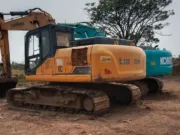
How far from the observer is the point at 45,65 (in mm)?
10141

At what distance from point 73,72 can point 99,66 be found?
0.86 meters

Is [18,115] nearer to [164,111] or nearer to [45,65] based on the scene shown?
[45,65]

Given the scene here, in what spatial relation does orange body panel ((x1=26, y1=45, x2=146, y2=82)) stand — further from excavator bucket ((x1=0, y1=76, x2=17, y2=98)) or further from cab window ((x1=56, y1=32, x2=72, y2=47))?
excavator bucket ((x1=0, y1=76, x2=17, y2=98))

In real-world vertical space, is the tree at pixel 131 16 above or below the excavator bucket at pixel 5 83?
above

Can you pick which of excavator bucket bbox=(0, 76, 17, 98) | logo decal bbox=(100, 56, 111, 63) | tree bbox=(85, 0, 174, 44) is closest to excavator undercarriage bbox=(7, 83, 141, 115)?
logo decal bbox=(100, 56, 111, 63)

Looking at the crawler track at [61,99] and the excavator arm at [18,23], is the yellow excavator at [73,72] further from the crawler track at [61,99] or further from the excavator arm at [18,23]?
the excavator arm at [18,23]

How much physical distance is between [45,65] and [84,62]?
1.50 m

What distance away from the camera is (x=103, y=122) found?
28.0ft

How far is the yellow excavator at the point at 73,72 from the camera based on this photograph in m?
9.02

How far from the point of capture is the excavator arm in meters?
11.8

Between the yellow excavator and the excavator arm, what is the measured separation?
49.9 inches

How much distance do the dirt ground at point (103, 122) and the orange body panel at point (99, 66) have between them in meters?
0.96

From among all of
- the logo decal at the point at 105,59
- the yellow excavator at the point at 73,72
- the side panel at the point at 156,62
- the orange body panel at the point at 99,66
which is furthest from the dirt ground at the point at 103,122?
the side panel at the point at 156,62

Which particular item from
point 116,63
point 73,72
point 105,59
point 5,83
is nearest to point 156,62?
point 116,63
